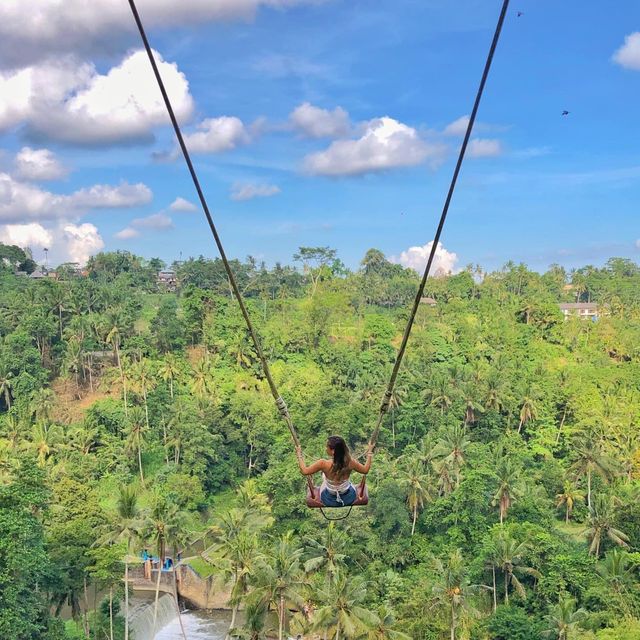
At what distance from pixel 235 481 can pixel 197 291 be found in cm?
2270

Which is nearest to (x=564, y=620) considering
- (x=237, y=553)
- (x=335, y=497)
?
(x=237, y=553)

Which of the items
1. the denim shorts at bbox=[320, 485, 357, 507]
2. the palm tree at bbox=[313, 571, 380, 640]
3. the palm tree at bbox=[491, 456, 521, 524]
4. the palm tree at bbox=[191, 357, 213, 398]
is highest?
the denim shorts at bbox=[320, 485, 357, 507]

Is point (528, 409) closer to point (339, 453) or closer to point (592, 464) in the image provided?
point (592, 464)

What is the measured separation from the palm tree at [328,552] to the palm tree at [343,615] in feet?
19.0

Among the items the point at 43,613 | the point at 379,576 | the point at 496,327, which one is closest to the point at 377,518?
the point at 379,576

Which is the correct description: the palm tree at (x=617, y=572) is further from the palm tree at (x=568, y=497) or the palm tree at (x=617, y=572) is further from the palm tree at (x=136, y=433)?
the palm tree at (x=136, y=433)

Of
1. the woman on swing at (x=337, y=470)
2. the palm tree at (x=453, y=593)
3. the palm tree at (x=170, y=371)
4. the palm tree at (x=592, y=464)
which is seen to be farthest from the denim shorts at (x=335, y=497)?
the palm tree at (x=170, y=371)

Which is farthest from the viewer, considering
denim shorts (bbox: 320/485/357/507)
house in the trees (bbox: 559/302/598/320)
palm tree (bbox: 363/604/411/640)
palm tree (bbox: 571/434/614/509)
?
house in the trees (bbox: 559/302/598/320)

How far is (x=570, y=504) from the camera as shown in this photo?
38219mm

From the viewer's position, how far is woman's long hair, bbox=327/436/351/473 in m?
6.80

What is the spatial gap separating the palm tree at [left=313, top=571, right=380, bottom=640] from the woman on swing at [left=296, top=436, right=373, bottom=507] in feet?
56.5

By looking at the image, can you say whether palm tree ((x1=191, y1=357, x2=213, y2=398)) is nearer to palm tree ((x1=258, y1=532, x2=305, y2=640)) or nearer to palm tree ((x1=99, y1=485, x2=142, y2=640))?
palm tree ((x1=99, y1=485, x2=142, y2=640))

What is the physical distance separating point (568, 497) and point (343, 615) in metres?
21.2

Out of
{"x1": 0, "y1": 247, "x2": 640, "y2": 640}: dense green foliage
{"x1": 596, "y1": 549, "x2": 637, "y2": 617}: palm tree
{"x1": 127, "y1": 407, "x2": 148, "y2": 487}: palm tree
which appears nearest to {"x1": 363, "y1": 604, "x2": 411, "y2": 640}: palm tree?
{"x1": 0, "y1": 247, "x2": 640, "y2": 640}: dense green foliage
